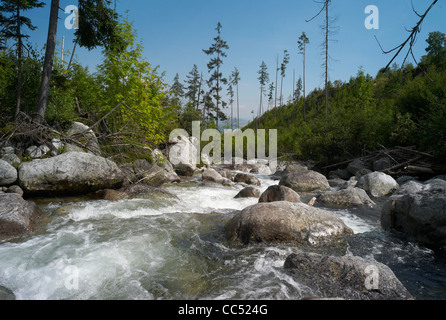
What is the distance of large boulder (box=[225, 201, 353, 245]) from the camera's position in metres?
4.55

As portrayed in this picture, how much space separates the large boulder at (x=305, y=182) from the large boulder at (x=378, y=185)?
176cm

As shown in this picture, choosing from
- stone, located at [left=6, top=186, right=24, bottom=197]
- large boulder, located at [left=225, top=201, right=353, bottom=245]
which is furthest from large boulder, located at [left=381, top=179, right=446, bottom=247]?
stone, located at [left=6, top=186, right=24, bottom=197]

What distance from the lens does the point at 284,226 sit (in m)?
4.63

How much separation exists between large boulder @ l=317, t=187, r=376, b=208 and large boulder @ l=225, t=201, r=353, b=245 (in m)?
2.92

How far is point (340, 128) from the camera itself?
16750mm

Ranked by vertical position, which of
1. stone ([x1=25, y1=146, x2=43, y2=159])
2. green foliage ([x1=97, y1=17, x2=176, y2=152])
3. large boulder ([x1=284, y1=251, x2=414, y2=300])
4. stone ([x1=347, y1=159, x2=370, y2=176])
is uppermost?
green foliage ([x1=97, y1=17, x2=176, y2=152])

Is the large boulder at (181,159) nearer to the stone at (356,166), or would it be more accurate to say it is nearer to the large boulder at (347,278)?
the stone at (356,166)

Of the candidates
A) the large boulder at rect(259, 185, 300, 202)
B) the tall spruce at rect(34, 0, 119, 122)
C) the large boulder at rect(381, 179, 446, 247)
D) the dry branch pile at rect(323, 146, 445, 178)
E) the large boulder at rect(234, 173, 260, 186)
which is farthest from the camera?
the large boulder at rect(234, 173, 260, 186)

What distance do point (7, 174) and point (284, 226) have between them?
7.07 m

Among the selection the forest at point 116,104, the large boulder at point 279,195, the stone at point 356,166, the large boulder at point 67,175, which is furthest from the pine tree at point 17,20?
the stone at point 356,166

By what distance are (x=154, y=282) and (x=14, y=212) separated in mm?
3459

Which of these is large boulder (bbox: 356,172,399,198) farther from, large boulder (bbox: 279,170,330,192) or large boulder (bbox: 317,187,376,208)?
large boulder (bbox: 279,170,330,192)

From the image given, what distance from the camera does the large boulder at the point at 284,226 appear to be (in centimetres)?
455
